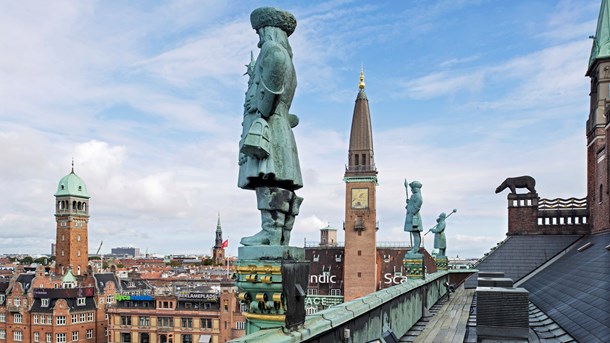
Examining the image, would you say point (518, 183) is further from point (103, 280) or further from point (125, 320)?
point (103, 280)

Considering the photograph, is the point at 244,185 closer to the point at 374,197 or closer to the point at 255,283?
the point at 255,283

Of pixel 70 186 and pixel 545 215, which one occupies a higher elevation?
pixel 70 186

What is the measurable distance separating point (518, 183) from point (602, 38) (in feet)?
32.1

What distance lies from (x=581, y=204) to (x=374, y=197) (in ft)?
151

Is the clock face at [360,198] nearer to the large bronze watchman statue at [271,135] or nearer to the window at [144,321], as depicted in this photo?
the window at [144,321]

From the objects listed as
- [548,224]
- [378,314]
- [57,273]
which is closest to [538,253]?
[548,224]

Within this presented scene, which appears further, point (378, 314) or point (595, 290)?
point (595, 290)

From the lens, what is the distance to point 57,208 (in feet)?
331

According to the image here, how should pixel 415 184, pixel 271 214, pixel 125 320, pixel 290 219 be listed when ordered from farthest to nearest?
pixel 125 320 < pixel 415 184 < pixel 290 219 < pixel 271 214

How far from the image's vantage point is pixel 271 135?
4.84 m

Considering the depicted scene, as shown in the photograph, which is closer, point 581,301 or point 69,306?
point 581,301

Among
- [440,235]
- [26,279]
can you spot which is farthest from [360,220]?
[440,235]

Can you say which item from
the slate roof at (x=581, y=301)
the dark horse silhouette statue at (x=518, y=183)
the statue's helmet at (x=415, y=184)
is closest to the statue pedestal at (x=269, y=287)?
the slate roof at (x=581, y=301)

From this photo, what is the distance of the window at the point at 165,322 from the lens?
6650cm
